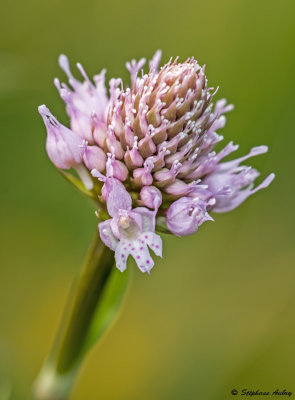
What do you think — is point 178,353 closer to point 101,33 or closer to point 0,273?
point 0,273

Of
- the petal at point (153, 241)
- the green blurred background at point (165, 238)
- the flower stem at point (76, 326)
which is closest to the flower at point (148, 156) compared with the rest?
the petal at point (153, 241)

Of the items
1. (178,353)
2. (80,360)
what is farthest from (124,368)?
(80,360)

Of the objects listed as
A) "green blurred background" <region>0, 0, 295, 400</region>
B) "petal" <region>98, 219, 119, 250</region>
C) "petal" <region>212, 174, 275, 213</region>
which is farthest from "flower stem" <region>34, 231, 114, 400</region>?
"green blurred background" <region>0, 0, 295, 400</region>

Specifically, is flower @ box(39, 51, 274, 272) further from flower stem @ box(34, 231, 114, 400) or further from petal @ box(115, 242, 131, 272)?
flower stem @ box(34, 231, 114, 400)

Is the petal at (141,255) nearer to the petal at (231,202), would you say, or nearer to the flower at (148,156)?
the flower at (148,156)

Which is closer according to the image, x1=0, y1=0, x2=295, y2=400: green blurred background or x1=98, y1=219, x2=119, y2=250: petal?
x1=98, y1=219, x2=119, y2=250: petal

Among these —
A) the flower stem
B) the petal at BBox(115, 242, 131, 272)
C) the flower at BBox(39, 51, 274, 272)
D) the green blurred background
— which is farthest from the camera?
the green blurred background

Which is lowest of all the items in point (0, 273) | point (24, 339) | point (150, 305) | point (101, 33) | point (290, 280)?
point (290, 280)
